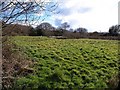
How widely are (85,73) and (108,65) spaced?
2.53 meters

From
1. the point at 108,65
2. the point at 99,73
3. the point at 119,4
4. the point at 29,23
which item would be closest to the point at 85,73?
the point at 99,73

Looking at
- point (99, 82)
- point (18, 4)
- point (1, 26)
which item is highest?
point (18, 4)

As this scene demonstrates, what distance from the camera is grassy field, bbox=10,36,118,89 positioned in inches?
450

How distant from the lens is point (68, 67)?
14.1 metres

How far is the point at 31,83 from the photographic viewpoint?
434 inches

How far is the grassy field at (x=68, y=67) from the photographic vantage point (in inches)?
450

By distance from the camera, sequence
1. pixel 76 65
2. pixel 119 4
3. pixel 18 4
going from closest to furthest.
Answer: pixel 18 4
pixel 119 4
pixel 76 65

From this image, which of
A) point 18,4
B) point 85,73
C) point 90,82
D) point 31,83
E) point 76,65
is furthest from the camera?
point 76,65

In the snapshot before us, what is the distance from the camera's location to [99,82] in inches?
482

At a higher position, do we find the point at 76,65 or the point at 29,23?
the point at 29,23

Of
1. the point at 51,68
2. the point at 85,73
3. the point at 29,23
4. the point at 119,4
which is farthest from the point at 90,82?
the point at 29,23

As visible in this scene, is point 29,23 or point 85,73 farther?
point 85,73

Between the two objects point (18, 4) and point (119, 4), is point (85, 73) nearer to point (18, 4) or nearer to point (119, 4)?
point (119, 4)

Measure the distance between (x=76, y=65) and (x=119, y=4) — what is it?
692 centimetres
